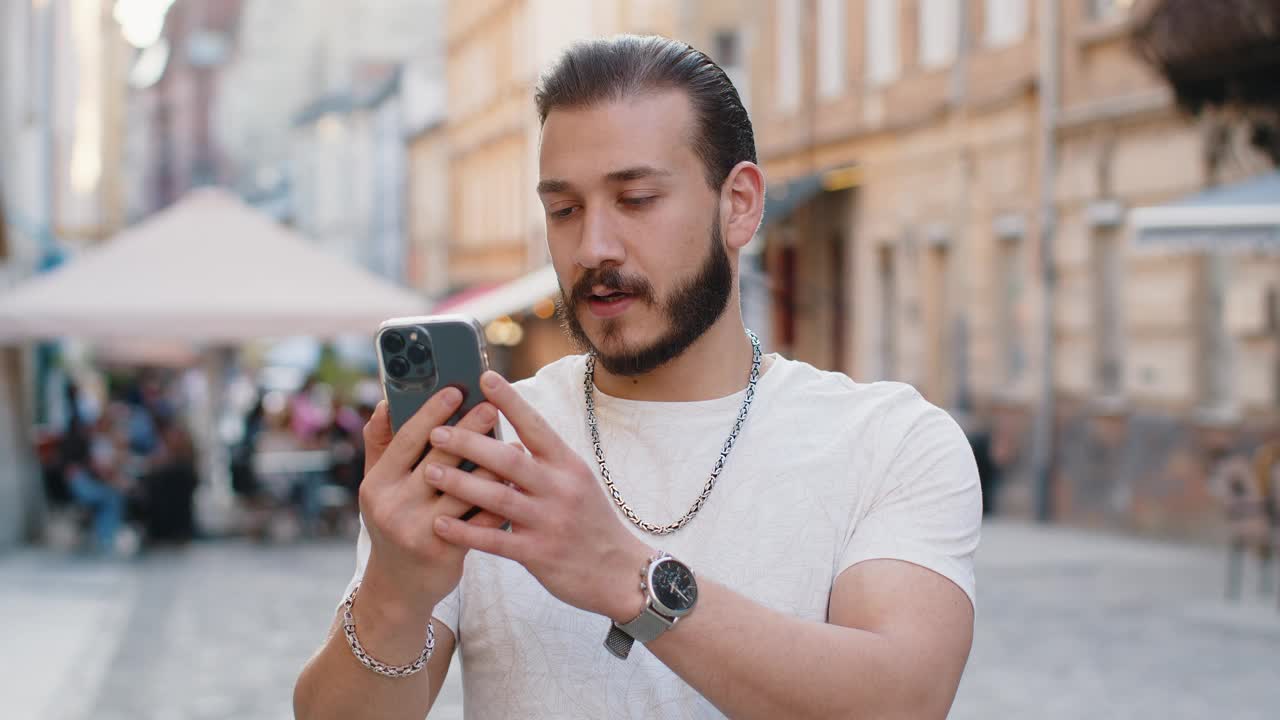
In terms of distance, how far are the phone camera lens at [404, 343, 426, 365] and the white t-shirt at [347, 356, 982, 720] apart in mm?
314

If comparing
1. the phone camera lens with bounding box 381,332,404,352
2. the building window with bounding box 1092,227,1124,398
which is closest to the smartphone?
the phone camera lens with bounding box 381,332,404,352

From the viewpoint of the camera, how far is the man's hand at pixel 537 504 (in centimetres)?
186

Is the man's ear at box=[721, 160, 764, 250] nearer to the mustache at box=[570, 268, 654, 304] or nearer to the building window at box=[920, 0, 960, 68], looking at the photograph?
the mustache at box=[570, 268, 654, 304]

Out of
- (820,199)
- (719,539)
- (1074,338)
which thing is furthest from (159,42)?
(719,539)

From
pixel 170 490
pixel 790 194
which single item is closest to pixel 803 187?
pixel 790 194

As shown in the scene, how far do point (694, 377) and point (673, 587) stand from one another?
0.51 m

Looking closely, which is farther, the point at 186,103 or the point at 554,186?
the point at 186,103

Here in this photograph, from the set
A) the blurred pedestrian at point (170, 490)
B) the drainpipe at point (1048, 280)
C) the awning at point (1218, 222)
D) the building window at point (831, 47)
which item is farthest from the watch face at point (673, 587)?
the building window at point (831, 47)

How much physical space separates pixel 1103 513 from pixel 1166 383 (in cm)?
173

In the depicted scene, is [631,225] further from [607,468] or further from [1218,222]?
[1218,222]

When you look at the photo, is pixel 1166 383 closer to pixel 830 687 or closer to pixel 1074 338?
pixel 1074 338

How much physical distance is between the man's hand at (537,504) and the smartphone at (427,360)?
0.07m

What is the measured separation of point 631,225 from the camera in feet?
7.44

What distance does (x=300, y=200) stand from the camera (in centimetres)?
7631
